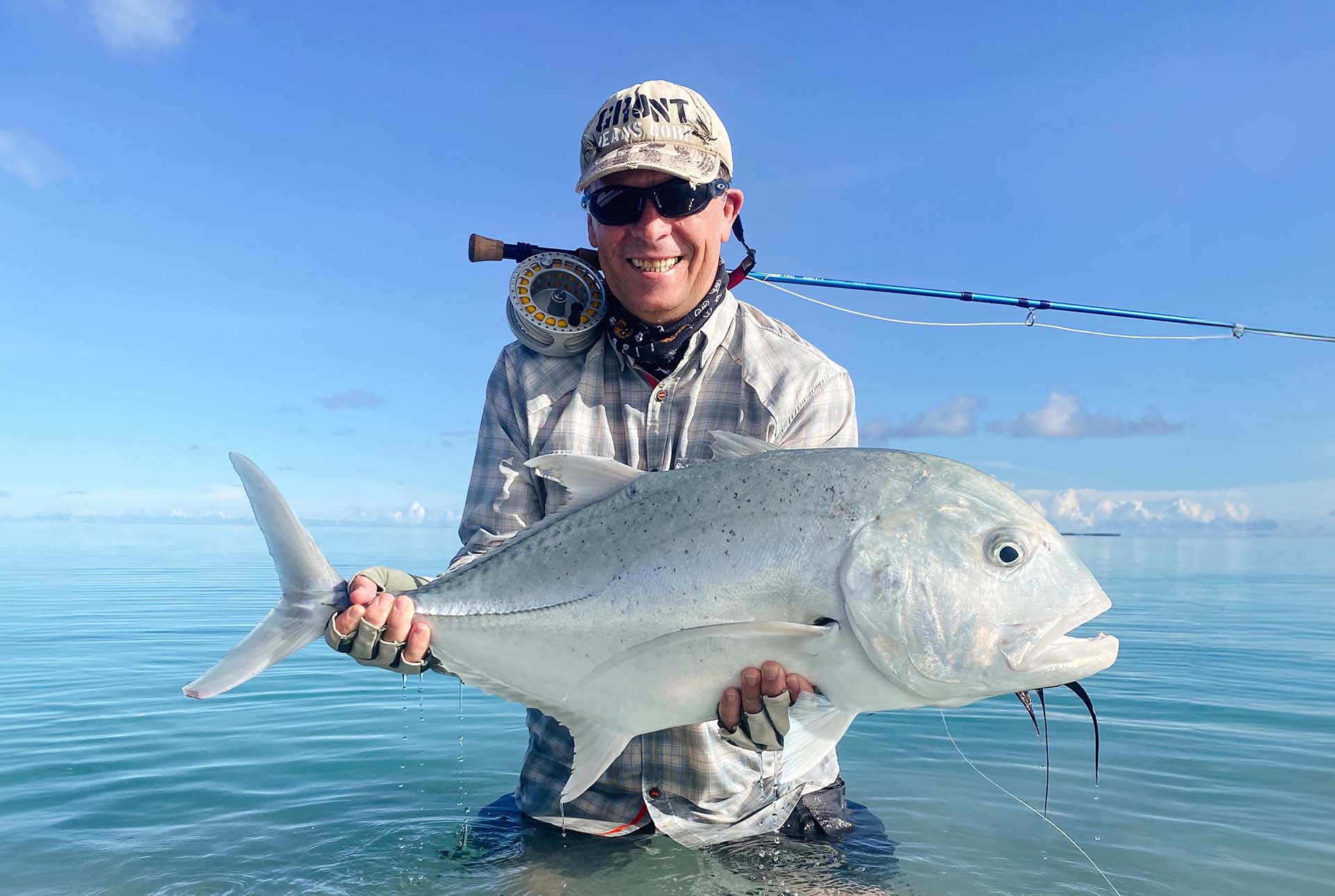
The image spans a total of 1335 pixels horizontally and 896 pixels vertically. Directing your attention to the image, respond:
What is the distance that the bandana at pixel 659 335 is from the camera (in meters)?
3.73

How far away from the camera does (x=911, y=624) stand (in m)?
2.44

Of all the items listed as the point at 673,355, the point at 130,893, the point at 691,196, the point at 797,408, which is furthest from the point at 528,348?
the point at 130,893

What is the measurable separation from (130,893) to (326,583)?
74.3 inches

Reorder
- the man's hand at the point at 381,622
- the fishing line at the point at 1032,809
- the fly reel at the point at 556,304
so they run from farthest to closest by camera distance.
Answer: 1. the fishing line at the point at 1032,809
2. the fly reel at the point at 556,304
3. the man's hand at the point at 381,622

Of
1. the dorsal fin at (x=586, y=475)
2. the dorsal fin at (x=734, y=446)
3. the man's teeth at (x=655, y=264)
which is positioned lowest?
the dorsal fin at (x=586, y=475)

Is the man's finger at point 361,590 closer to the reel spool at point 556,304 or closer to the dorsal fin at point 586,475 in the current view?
the dorsal fin at point 586,475

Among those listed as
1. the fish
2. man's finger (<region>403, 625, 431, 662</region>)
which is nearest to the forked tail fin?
the fish

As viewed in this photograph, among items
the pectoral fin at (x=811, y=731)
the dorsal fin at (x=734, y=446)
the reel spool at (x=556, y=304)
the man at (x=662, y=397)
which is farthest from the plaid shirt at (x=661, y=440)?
the pectoral fin at (x=811, y=731)

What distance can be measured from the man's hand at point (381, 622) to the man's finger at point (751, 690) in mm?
1141

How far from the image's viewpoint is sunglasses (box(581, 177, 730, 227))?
3.64m

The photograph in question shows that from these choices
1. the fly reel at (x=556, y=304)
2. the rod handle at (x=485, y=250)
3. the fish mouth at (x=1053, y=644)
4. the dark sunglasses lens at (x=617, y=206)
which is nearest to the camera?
the fish mouth at (x=1053, y=644)

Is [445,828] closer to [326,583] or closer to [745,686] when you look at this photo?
[326,583]

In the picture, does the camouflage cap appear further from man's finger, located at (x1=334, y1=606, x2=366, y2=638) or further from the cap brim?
man's finger, located at (x1=334, y1=606, x2=366, y2=638)

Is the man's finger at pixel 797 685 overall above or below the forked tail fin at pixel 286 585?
below
